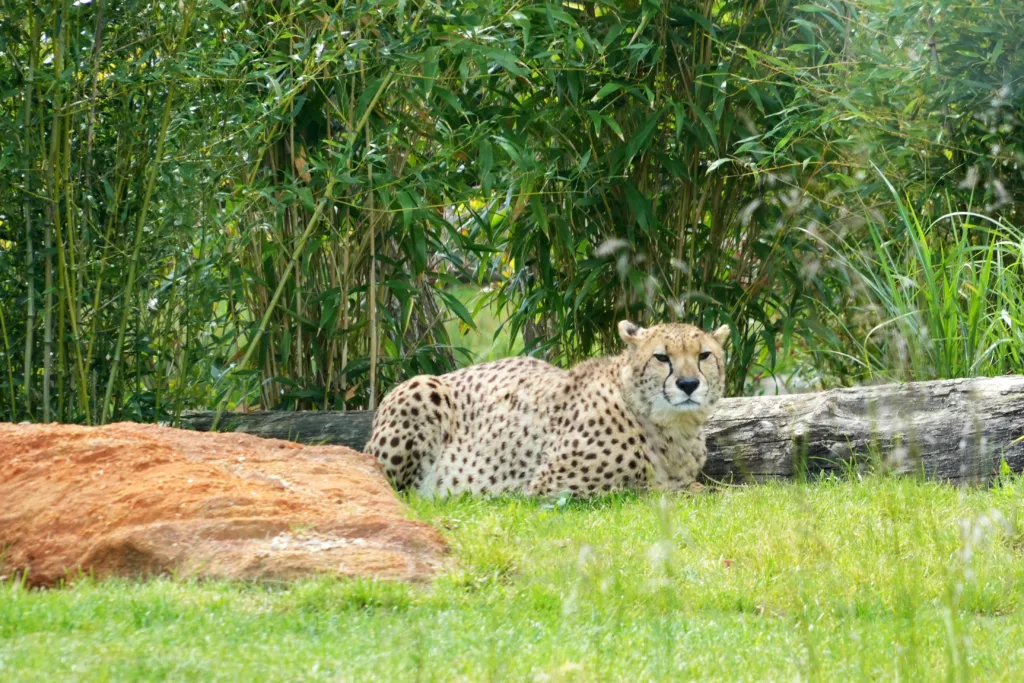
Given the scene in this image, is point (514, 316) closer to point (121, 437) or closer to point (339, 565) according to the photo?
point (121, 437)

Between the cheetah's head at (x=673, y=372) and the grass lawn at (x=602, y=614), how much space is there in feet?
3.78

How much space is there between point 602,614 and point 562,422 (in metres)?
2.76

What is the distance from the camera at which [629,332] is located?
6.70 m

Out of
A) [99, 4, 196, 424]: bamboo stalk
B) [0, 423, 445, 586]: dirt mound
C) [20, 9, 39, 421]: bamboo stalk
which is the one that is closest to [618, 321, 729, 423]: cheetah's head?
[0, 423, 445, 586]: dirt mound

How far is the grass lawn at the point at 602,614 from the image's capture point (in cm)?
327

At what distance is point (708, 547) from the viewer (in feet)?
16.1

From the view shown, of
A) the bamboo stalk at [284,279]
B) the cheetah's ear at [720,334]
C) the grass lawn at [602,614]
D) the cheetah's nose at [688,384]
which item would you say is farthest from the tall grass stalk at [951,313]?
the bamboo stalk at [284,279]

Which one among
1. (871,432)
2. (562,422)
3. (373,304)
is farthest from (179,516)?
(871,432)

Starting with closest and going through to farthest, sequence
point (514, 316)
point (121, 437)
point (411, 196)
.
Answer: point (121, 437), point (411, 196), point (514, 316)

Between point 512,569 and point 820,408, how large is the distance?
257 centimetres

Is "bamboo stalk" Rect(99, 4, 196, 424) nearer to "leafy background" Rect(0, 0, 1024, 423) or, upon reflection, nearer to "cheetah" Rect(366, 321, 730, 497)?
"leafy background" Rect(0, 0, 1024, 423)

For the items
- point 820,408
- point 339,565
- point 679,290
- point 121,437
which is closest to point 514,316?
point 679,290

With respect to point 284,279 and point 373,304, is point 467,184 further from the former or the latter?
point 284,279

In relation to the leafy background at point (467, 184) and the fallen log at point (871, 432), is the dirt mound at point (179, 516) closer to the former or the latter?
the leafy background at point (467, 184)
